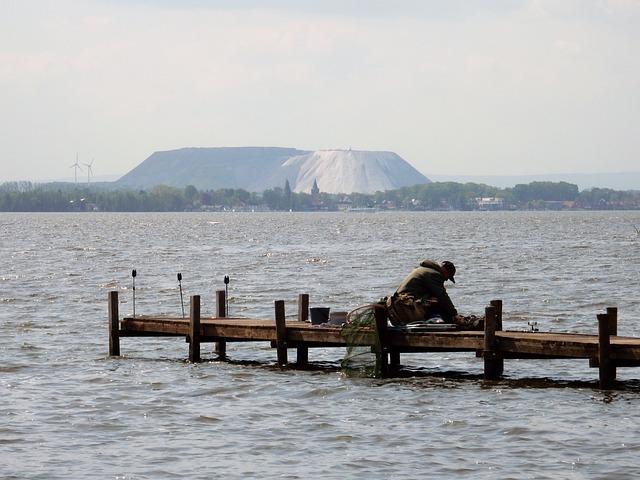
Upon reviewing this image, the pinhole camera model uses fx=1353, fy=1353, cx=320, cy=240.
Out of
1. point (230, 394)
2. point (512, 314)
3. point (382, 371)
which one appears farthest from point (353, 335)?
point (512, 314)

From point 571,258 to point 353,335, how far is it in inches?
2336

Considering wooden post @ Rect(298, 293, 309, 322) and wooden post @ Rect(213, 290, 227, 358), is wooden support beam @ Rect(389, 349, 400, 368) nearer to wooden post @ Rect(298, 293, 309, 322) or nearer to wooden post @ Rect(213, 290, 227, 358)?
wooden post @ Rect(298, 293, 309, 322)

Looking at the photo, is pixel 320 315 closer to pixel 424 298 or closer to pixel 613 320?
pixel 424 298

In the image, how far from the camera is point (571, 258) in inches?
3280

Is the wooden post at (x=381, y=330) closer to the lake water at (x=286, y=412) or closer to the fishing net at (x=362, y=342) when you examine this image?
the fishing net at (x=362, y=342)

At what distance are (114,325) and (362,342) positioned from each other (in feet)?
23.9

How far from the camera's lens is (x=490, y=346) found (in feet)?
81.4

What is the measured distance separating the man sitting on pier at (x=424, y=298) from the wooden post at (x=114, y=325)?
733 centimetres

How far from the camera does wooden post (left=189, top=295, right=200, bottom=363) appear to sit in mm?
28500

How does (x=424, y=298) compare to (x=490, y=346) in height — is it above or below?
above

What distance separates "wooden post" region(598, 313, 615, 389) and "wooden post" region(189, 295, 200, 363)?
882 cm

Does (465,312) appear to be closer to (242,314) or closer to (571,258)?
(242,314)

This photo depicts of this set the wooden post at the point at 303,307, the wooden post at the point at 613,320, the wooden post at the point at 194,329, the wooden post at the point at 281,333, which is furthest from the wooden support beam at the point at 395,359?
the wooden post at the point at 613,320

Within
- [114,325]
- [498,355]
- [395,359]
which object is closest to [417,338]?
[498,355]
